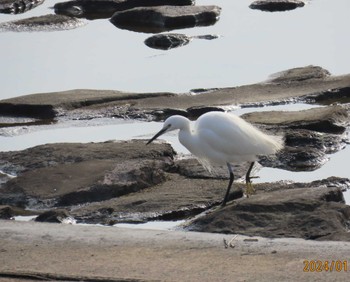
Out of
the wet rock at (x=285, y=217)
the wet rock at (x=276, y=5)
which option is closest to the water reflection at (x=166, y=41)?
the wet rock at (x=276, y=5)

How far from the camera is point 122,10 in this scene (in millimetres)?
14602

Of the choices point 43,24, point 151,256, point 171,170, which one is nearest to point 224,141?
point 171,170

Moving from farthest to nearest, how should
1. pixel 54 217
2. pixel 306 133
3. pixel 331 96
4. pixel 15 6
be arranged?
pixel 15 6 < pixel 331 96 < pixel 306 133 < pixel 54 217

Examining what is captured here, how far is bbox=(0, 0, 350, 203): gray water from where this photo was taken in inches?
376

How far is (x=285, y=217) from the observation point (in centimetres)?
611

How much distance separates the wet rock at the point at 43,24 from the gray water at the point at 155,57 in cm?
14

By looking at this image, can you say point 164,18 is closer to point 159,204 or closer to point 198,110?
point 198,110

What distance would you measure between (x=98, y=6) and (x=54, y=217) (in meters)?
8.35

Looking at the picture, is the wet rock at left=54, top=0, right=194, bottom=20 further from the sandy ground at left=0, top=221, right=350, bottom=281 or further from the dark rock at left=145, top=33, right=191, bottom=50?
the sandy ground at left=0, top=221, right=350, bottom=281

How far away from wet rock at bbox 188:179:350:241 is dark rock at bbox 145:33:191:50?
6.39 meters

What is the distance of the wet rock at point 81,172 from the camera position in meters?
7.36

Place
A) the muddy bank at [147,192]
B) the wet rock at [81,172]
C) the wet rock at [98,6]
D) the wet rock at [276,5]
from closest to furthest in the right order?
the muddy bank at [147,192] → the wet rock at [81,172] → the wet rock at [276,5] → the wet rock at [98,6]

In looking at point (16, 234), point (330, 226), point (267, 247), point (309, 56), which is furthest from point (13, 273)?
point (309, 56)

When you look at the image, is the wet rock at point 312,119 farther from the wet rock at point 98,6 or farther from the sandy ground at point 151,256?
the wet rock at point 98,6
